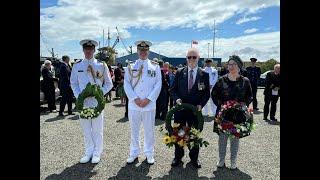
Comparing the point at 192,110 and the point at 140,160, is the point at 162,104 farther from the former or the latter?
the point at 192,110

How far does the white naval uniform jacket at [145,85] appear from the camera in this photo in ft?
23.9

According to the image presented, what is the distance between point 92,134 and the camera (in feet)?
24.3

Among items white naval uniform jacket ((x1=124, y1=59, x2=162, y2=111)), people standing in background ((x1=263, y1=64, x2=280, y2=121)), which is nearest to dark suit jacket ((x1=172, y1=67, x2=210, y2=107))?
white naval uniform jacket ((x1=124, y1=59, x2=162, y2=111))

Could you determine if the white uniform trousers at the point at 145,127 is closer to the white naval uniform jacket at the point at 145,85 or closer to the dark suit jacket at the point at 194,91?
the white naval uniform jacket at the point at 145,85

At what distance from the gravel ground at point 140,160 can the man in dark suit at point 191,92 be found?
28 centimetres

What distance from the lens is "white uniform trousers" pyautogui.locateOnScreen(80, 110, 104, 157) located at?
7.32 metres

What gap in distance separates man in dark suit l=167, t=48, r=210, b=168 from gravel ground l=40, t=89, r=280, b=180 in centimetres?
28

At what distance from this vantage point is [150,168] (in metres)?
6.86

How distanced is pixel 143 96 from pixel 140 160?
1.25 m

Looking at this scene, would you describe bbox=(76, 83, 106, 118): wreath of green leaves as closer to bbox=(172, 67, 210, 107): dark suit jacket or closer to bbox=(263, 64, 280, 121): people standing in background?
bbox=(172, 67, 210, 107): dark suit jacket

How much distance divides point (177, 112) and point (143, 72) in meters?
1.04

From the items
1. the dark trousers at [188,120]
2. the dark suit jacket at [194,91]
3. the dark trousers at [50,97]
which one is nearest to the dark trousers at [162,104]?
the dark trousers at [50,97]
